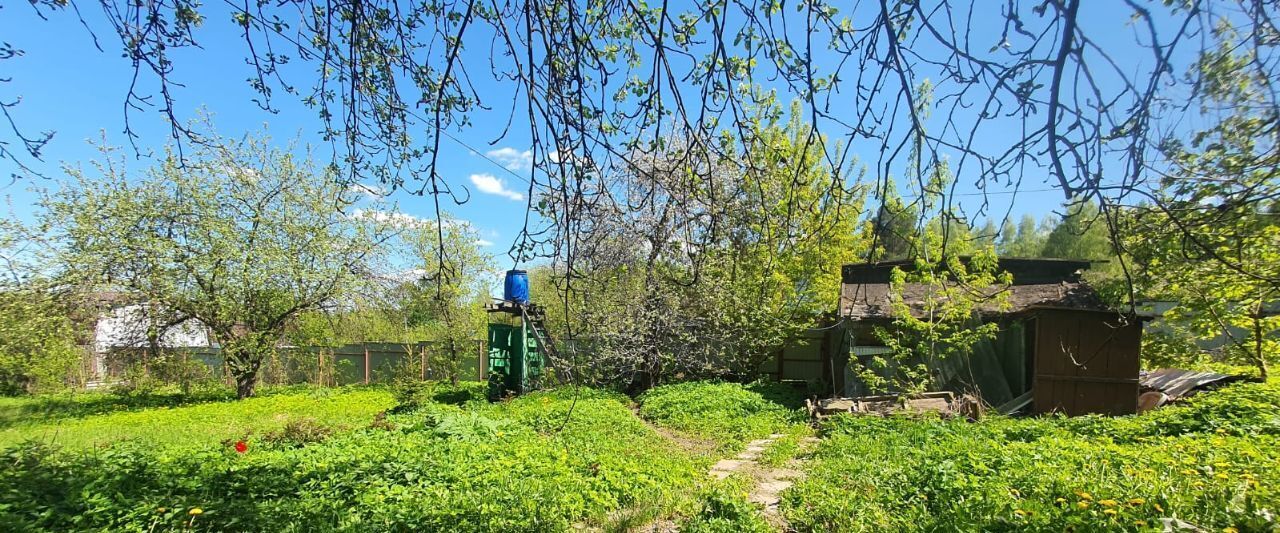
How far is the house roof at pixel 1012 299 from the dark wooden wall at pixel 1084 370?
255 millimetres

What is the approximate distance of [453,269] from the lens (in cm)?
183

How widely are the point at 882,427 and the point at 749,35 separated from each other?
6543 mm

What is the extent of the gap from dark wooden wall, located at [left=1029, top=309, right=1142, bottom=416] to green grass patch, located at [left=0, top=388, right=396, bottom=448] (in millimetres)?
9961

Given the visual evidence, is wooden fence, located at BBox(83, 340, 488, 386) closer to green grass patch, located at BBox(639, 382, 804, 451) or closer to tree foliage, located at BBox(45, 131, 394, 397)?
tree foliage, located at BBox(45, 131, 394, 397)

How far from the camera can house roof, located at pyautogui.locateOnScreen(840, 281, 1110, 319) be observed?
29.3 ft

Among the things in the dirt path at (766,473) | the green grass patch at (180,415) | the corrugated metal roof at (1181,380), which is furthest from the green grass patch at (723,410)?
the corrugated metal roof at (1181,380)

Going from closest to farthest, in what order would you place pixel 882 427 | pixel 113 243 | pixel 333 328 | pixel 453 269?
pixel 453 269 < pixel 882 427 < pixel 113 243 < pixel 333 328

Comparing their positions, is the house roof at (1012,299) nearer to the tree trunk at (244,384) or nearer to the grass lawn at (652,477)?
the grass lawn at (652,477)

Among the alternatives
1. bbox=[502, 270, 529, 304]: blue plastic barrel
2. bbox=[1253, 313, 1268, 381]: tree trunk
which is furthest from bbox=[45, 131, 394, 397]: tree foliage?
→ bbox=[1253, 313, 1268, 381]: tree trunk

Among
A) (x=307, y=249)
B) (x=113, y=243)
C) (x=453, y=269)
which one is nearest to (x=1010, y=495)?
(x=453, y=269)

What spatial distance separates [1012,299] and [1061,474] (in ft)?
21.9

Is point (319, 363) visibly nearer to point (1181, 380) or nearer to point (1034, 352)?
point (1034, 352)

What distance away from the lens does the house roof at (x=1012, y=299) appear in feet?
29.3

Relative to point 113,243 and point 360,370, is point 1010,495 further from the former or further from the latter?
point 360,370
